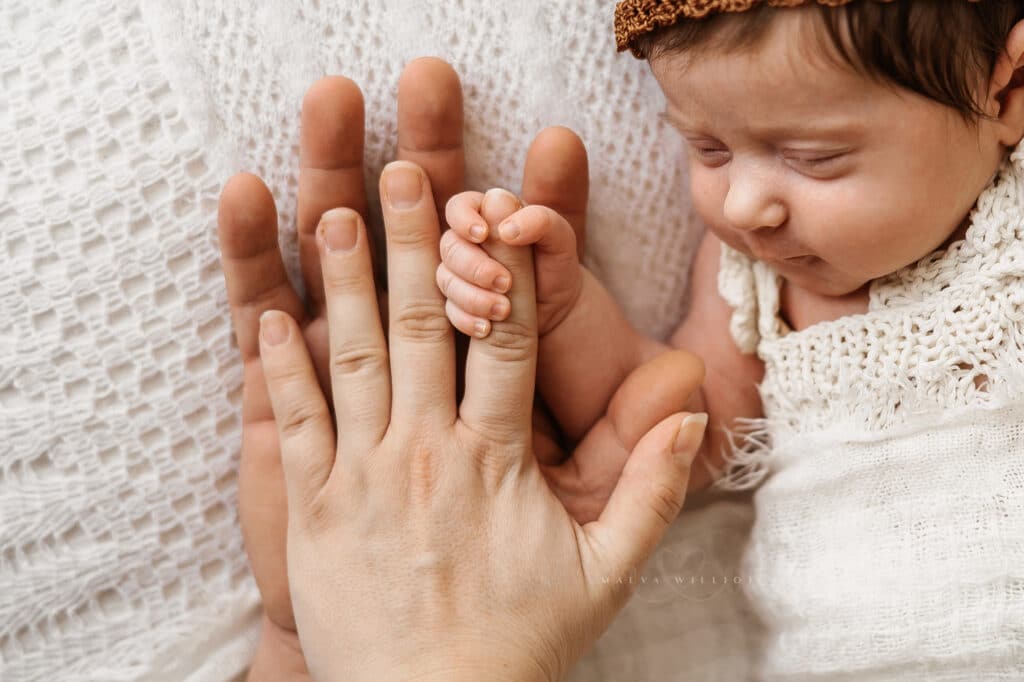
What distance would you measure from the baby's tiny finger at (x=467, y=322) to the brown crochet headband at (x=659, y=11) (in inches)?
12.7

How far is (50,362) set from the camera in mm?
1031

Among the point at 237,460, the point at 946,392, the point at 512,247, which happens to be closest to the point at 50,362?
the point at 237,460

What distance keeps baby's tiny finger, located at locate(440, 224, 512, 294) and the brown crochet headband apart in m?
0.26

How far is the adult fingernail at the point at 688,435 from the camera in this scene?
986 millimetres

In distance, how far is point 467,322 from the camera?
96 cm

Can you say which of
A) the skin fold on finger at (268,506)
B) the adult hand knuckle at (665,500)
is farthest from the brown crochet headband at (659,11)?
the skin fold on finger at (268,506)

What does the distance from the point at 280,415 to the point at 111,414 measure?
20 cm

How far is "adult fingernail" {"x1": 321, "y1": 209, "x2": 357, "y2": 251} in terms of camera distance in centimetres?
A: 99

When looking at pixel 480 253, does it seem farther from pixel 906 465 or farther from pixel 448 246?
pixel 906 465

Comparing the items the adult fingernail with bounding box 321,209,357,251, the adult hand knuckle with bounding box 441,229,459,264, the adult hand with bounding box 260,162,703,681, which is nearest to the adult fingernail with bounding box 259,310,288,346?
the adult hand with bounding box 260,162,703,681

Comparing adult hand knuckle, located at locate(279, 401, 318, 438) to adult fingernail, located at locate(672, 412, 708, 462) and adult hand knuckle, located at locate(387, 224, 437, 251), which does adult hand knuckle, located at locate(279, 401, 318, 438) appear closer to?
adult hand knuckle, located at locate(387, 224, 437, 251)

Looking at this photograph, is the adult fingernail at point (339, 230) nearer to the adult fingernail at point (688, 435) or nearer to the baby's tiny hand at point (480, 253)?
the baby's tiny hand at point (480, 253)

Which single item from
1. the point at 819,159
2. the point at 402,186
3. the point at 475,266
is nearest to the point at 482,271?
the point at 475,266

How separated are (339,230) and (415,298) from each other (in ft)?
0.36
